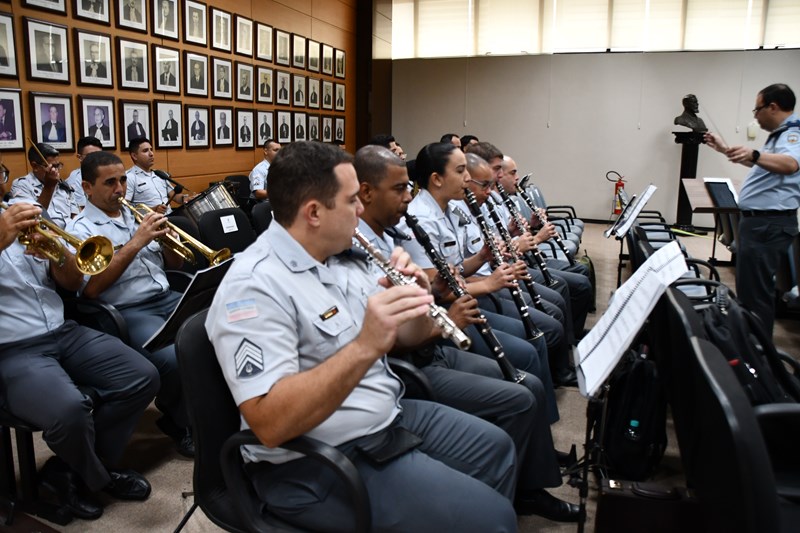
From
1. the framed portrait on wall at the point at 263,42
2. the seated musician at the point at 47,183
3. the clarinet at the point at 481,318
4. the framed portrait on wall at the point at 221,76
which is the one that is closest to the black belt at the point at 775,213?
the clarinet at the point at 481,318

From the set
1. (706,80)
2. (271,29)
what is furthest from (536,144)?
(271,29)

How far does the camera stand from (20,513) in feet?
7.72

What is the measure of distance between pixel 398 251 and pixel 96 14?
4.91 meters

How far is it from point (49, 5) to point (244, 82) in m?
2.90

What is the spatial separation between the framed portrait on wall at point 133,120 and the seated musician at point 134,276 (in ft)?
10.1

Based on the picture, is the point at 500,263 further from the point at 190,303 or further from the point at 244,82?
the point at 244,82

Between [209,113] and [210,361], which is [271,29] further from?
[210,361]

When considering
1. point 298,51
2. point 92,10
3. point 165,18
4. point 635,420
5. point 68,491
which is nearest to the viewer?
point 68,491

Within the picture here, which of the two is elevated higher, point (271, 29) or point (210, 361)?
point (271, 29)

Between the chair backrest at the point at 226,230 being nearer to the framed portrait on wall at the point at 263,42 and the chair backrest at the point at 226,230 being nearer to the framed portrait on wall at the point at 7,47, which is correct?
the framed portrait on wall at the point at 7,47

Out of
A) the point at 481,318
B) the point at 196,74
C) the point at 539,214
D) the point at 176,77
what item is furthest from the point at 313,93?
the point at 481,318

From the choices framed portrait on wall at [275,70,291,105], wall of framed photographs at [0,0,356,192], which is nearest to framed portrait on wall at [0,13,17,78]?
wall of framed photographs at [0,0,356,192]

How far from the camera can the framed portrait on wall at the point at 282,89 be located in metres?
8.45

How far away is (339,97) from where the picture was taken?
10219mm
